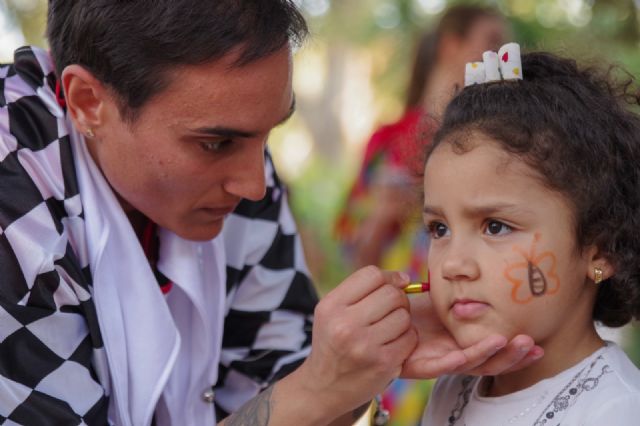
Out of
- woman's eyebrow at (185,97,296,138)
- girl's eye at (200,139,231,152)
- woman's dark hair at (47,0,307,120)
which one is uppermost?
woman's dark hair at (47,0,307,120)

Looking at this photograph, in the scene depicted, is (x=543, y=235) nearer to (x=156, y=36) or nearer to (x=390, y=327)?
(x=390, y=327)

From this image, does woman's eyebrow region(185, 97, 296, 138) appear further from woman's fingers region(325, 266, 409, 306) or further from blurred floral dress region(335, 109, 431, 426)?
blurred floral dress region(335, 109, 431, 426)

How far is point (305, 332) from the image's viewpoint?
2.54m

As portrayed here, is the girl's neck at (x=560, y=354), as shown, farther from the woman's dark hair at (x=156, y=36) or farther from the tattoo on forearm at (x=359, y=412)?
the woman's dark hair at (x=156, y=36)

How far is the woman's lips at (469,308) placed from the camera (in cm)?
173

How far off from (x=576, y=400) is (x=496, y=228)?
1.14 ft

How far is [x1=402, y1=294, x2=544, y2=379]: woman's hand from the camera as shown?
5.57 ft

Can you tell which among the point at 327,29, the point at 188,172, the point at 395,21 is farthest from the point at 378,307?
the point at 327,29

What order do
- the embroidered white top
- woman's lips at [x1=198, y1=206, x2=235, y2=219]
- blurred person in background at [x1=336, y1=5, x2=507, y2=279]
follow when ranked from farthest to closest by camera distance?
blurred person in background at [x1=336, y1=5, x2=507, y2=279], woman's lips at [x1=198, y1=206, x2=235, y2=219], the embroidered white top

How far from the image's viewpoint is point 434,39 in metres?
3.61

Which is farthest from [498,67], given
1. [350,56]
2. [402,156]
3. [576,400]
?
[350,56]

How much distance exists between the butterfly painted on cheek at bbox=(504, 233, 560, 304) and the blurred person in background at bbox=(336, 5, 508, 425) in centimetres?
150

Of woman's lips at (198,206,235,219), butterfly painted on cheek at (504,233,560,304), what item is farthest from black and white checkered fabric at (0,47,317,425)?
butterfly painted on cheek at (504,233,560,304)

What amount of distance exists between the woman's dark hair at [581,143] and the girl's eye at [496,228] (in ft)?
0.36
